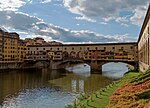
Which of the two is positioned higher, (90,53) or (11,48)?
(11,48)

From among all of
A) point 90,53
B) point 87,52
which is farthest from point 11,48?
point 90,53

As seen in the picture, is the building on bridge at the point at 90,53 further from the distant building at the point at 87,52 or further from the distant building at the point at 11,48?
the distant building at the point at 11,48

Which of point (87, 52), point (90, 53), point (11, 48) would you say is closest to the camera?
point (90, 53)

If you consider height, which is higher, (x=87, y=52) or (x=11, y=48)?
(x=11, y=48)

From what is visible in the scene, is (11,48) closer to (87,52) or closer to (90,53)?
(87,52)

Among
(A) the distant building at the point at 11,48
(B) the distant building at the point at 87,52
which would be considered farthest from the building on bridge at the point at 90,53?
(A) the distant building at the point at 11,48

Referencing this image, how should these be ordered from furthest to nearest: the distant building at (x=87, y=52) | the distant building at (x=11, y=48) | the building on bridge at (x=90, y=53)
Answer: the distant building at (x=11, y=48), the distant building at (x=87, y=52), the building on bridge at (x=90, y=53)

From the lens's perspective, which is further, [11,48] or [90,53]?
[11,48]

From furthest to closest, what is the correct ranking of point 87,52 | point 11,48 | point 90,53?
point 11,48
point 87,52
point 90,53

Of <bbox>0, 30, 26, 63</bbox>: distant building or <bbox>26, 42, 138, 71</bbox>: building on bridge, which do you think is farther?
<bbox>0, 30, 26, 63</bbox>: distant building

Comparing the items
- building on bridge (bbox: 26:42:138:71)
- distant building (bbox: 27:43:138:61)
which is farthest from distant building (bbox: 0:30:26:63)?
distant building (bbox: 27:43:138:61)

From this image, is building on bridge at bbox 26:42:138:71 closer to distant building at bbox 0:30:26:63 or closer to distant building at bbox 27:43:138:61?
distant building at bbox 27:43:138:61

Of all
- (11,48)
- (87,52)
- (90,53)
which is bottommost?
(90,53)

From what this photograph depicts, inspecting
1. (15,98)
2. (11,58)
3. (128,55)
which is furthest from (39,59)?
(15,98)
